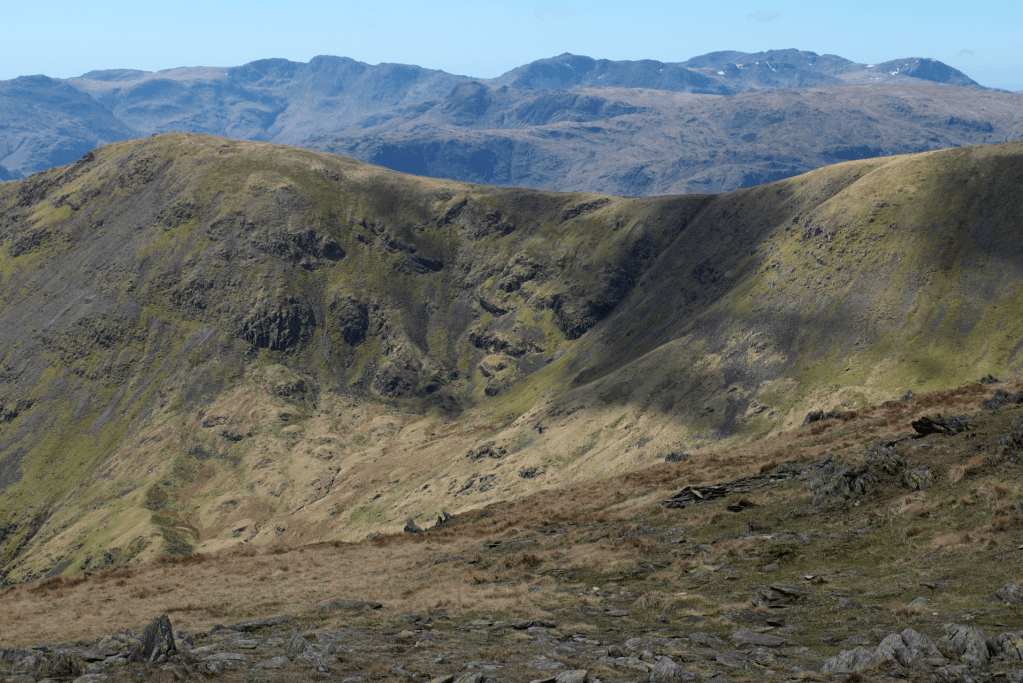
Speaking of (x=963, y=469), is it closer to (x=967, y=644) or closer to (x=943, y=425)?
(x=943, y=425)

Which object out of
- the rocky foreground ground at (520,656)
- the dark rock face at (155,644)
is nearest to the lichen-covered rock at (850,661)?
the rocky foreground ground at (520,656)

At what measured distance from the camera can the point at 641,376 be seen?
16212cm

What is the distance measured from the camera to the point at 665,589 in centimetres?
3447

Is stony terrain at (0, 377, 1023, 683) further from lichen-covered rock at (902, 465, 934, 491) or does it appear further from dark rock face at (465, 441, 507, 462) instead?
dark rock face at (465, 441, 507, 462)

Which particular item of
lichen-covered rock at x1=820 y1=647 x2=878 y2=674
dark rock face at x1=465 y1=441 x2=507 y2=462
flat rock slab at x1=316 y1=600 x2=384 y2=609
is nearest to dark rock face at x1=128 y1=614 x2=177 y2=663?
flat rock slab at x1=316 y1=600 x2=384 y2=609

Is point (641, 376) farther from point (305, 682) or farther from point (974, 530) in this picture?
point (305, 682)

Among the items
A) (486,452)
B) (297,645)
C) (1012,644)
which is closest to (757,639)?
(1012,644)

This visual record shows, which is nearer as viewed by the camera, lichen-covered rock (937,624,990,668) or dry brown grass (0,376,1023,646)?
lichen-covered rock (937,624,990,668)

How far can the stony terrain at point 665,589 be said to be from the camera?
75.5 ft

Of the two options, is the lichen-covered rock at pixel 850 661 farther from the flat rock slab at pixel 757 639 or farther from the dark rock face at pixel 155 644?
the dark rock face at pixel 155 644

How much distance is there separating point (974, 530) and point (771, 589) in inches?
357

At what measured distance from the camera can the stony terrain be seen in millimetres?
23000

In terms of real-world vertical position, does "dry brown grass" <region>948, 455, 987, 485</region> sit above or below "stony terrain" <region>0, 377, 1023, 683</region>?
above

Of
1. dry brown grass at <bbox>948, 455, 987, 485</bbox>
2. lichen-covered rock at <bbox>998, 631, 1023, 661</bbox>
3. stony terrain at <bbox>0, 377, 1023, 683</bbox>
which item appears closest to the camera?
lichen-covered rock at <bbox>998, 631, 1023, 661</bbox>
